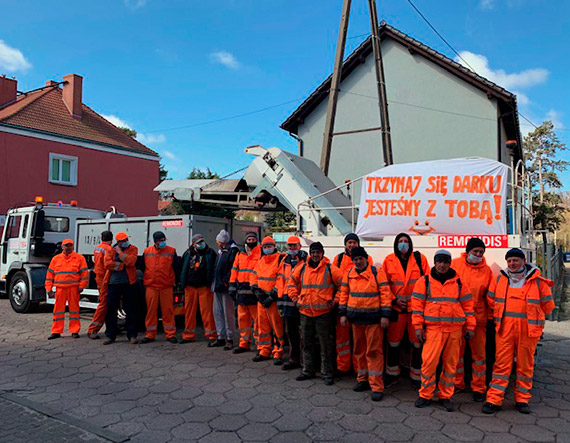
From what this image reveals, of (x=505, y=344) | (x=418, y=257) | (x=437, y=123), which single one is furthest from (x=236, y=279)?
(x=437, y=123)

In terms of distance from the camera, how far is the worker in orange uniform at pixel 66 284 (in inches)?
309

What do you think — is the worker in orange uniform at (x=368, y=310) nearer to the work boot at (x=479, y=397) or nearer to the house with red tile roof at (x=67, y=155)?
the work boot at (x=479, y=397)

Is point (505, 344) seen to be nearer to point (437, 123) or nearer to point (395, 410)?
point (395, 410)

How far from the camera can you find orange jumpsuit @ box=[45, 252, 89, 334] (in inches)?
309

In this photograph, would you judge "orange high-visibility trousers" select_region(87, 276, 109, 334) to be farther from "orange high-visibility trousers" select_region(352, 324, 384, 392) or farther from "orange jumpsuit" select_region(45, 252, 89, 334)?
"orange high-visibility trousers" select_region(352, 324, 384, 392)

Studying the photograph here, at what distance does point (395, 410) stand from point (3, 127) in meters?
18.6

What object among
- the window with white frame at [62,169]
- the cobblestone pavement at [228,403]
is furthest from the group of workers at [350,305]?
the window with white frame at [62,169]

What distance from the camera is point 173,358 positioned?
664 centimetres

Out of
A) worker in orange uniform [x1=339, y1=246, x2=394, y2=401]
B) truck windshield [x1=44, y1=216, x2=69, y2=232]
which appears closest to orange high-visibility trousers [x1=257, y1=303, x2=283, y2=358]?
worker in orange uniform [x1=339, y1=246, x2=394, y2=401]

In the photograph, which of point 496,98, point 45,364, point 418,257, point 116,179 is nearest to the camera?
point 418,257

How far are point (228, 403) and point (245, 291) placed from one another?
210 centimetres

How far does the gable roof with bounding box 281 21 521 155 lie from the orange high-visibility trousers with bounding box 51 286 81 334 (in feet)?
46.3

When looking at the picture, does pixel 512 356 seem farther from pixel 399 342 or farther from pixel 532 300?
pixel 399 342

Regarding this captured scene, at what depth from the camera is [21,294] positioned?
34.5 feet
